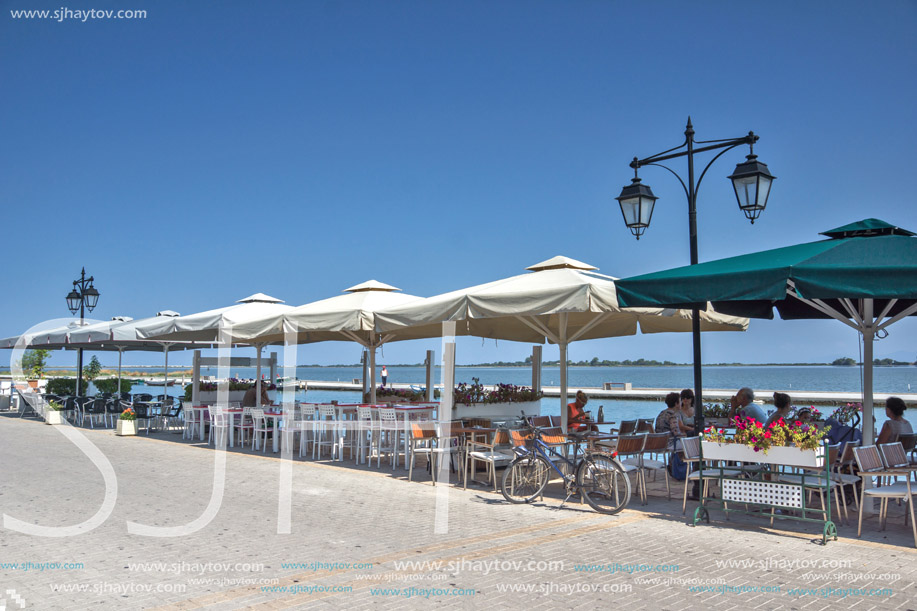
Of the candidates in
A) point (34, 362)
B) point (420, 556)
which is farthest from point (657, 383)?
point (420, 556)

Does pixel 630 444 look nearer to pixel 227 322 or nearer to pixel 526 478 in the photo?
pixel 526 478

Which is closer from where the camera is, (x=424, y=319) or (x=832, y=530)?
(x=832, y=530)

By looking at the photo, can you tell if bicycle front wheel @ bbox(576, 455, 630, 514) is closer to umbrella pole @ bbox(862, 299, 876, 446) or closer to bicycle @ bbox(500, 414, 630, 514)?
bicycle @ bbox(500, 414, 630, 514)

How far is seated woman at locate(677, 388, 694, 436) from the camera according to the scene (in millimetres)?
9782

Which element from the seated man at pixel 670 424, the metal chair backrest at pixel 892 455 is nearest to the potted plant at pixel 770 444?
the metal chair backrest at pixel 892 455

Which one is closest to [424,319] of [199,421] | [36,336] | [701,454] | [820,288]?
[701,454]

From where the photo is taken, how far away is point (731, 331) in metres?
11.8

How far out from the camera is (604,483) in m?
8.03

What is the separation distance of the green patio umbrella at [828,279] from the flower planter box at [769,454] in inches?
49.7

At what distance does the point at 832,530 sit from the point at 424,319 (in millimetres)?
5512

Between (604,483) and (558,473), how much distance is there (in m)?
0.52

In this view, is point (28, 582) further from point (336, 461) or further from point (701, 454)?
point (336, 461)

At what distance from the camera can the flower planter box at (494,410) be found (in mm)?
12156

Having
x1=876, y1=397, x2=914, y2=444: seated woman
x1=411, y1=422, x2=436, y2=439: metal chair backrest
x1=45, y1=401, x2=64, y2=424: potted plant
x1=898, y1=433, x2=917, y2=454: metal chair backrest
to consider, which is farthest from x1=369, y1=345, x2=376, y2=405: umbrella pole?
x1=45, y1=401, x2=64, y2=424: potted plant
